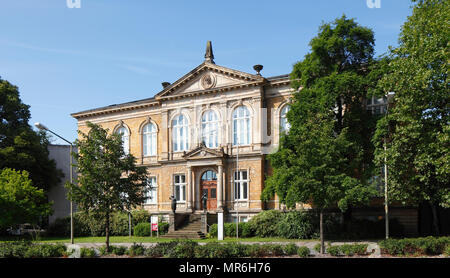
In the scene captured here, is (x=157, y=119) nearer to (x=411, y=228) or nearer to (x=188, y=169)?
(x=188, y=169)

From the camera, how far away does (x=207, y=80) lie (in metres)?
39.8

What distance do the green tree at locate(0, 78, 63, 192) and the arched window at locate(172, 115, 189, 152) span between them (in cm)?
1510

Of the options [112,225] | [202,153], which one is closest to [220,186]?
[202,153]

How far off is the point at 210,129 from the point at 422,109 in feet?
62.5

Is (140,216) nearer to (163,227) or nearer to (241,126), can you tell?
(163,227)

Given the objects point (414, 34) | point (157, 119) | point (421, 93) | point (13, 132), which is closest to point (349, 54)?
point (414, 34)

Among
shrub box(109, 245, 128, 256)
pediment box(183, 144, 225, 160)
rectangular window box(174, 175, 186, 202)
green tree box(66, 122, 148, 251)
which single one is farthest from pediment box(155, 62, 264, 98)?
shrub box(109, 245, 128, 256)

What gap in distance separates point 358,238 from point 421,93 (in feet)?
34.4

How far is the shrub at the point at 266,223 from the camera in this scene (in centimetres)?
3325

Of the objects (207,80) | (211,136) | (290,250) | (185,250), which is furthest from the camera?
(207,80)

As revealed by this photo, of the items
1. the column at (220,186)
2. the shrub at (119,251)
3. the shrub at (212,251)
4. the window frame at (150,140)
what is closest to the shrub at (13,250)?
the shrub at (119,251)

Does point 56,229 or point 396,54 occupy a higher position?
point 396,54

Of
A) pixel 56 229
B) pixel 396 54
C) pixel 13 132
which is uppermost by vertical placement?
pixel 396 54

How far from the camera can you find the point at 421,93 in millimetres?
24438
